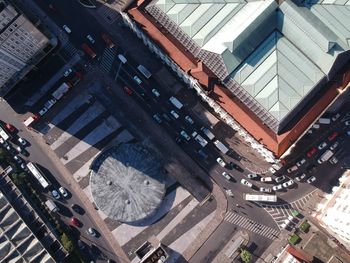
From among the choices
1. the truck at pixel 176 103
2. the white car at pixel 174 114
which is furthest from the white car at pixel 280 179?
the truck at pixel 176 103

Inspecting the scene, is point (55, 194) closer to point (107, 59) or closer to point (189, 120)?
point (107, 59)

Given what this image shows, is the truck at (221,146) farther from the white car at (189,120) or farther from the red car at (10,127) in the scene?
the red car at (10,127)

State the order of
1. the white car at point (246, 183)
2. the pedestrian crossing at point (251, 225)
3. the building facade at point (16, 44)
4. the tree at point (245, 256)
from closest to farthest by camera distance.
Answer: the building facade at point (16, 44) < the tree at point (245, 256) < the white car at point (246, 183) < the pedestrian crossing at point (251, 225)

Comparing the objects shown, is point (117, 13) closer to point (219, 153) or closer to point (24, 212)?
point (219, 153)

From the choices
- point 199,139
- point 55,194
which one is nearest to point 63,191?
point 55,194

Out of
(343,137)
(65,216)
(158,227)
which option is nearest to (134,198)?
(158,227)
